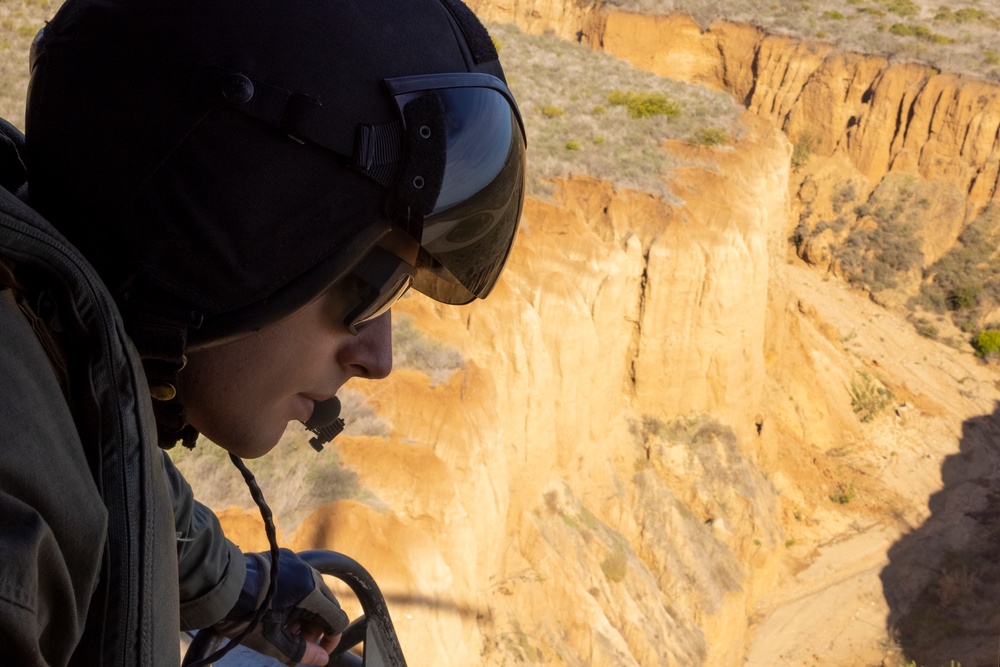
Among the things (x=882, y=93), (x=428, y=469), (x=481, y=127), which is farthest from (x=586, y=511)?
(x=882, y=93)

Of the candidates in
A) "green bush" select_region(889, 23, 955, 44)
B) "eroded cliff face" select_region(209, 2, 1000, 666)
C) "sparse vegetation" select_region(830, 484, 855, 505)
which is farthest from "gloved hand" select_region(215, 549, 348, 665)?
"green bush" select_region(889, 23, 955, 44)

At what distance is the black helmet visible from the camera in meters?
1.31

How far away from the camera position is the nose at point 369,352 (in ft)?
4.88

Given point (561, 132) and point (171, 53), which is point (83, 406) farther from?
point (561, 132)

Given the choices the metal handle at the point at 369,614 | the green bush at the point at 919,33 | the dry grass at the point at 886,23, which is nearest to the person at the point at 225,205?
the metal handle at the point at 369,614

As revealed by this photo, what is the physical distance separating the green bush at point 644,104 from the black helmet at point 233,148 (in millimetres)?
13159

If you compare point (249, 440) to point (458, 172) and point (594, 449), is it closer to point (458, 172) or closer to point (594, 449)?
point (458, 172)

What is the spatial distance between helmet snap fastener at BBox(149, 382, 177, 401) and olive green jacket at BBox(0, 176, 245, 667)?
0.26 m

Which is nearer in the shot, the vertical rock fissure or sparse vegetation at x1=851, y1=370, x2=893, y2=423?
the vertical rock fissure

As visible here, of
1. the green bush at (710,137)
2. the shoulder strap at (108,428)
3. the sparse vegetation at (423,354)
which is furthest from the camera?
the green bush at (710,137)

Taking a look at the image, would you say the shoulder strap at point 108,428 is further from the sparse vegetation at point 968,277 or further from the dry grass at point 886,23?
the dry grass at point 886,23

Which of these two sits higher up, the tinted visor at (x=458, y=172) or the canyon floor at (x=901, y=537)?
the tinted visor at (x=458, y=172)

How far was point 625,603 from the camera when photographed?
9695 millimetres

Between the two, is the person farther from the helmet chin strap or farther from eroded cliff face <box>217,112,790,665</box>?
eroded cliff face <box>217,112,790,665</box>
